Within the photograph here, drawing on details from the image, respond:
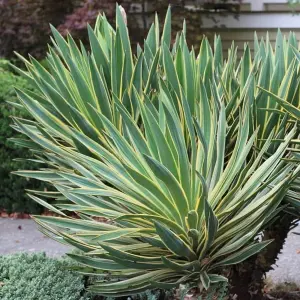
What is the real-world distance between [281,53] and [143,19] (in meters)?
6.77

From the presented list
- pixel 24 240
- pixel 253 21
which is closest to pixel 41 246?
pixel 24 240

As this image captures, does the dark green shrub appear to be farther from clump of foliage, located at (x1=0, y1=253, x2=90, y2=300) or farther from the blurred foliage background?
the blurred foliage background

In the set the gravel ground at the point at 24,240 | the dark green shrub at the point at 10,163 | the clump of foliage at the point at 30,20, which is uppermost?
the clump of foliage at the point at 30,20

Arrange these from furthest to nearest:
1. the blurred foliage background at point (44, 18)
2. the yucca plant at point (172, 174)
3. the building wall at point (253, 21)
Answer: the building wall at point (253, 21)
the blurred foliage background at point (44, 18)
the yucca plant at point (172, 174)

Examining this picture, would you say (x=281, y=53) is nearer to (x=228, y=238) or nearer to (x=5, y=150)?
(x=228, y=238)

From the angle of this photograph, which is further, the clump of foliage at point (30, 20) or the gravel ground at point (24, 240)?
the clump of foliage at point (30, 20)

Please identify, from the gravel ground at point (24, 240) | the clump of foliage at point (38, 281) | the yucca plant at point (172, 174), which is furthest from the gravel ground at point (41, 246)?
the yucca plant at point (172, 174)

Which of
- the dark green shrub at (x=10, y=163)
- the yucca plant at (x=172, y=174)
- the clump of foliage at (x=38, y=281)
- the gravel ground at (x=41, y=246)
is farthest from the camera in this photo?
the dark green shrub at (x=10, y=163)

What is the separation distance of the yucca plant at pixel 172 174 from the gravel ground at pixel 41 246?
2.09 m

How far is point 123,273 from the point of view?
2836 millimetres

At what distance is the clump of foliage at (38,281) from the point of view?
10.9 ft

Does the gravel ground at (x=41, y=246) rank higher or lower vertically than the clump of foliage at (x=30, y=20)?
lower

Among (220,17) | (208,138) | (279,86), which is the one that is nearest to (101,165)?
(208,138)

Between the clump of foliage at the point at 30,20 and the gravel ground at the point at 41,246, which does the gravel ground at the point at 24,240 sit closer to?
the gravel ground at the point at 41,246
